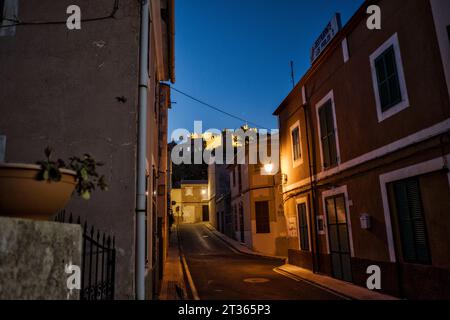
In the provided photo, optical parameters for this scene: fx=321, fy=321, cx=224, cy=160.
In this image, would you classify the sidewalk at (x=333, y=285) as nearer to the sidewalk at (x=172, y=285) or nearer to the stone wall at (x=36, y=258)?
the sidewalk at (x=172, y=285)

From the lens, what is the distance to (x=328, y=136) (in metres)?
12.0

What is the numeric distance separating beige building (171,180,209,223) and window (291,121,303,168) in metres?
39.5

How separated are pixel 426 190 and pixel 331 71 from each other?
19.7 feet

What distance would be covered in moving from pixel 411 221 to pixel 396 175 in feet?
3.89

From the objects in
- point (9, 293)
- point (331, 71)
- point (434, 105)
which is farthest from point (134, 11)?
point (331, 71)

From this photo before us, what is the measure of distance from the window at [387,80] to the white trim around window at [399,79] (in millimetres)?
88

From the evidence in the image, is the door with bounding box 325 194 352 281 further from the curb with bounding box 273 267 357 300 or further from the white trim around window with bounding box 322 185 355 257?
the curb with bounding box 273 267 357 300

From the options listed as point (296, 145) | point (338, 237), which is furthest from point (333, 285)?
point (296, 145)

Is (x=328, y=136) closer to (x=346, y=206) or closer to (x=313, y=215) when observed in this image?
(x=346, y=206)

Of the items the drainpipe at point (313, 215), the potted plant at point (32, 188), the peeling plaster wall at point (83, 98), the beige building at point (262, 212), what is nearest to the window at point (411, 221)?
the drainpipe at point (313, 215)

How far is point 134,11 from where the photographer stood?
576 cm

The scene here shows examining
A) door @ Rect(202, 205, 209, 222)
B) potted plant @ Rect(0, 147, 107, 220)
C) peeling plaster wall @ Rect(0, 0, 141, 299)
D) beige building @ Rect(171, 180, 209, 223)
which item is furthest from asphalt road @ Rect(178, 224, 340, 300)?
beige building @ Rect(171, 180, 209, 223)

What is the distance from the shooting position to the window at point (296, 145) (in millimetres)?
14485

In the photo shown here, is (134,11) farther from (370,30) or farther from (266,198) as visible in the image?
(266,198)
